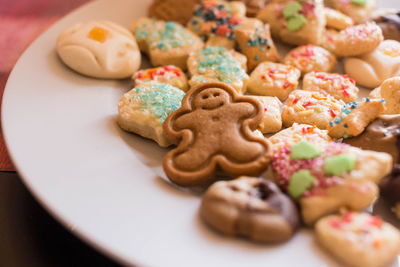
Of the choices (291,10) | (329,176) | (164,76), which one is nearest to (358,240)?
(329,176)

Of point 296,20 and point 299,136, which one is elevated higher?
point 296,20

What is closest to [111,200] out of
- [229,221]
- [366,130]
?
[229,221]

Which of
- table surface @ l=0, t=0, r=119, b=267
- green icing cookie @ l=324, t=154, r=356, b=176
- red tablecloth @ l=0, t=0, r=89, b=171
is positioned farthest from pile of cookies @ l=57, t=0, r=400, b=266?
red tablecloth @ l=0, t=0, r=89, b=171

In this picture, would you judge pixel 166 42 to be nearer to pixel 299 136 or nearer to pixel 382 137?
pixel 299 136

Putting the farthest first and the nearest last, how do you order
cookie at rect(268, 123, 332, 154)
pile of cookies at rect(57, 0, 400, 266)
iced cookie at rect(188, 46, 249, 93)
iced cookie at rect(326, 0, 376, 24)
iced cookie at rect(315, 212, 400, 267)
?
iced cookie at rect(326, 0, 376, 24), iced cookie at rect(188, 46, 249, 93), cookie at rect(268, 123, 332, 154), pile of cookies at rect(57, 0, 400, 266), iced cookie at rect(315, 212, 400, 267)

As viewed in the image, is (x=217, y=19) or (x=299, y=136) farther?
(x=217, y=19)

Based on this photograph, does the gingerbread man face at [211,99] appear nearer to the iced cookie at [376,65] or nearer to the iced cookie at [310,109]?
the iced cookie at [310,109]

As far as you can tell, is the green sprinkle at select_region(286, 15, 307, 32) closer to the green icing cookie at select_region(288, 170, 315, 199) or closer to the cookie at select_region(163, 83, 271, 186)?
the cookie at select_region(163, 83, 271, 186)
